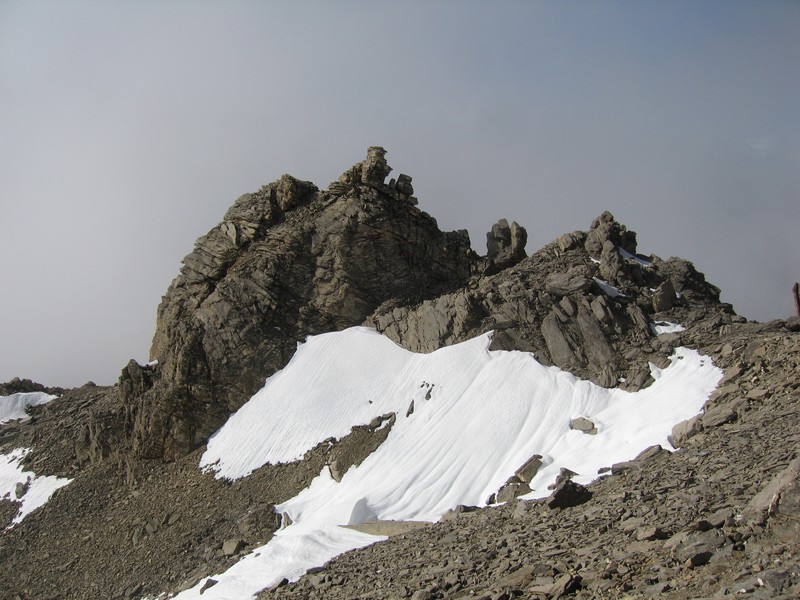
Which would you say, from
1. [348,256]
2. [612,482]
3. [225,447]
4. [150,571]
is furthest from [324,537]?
[348,256]

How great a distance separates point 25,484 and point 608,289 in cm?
3140

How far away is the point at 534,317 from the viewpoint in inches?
1334

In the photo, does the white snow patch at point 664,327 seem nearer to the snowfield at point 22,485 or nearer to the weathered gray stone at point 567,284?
the weathered gray stone at point 567,284

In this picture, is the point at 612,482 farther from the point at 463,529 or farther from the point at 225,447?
the point at 225,447

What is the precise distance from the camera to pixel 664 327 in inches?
1283

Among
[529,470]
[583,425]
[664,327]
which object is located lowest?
[529,470]

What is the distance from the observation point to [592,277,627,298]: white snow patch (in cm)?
3447

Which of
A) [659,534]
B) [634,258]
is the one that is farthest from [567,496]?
[634,258]

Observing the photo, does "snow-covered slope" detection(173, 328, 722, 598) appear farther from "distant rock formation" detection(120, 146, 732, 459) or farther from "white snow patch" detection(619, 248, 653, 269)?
"white snow patch" detection(619, 248, 653, 269)

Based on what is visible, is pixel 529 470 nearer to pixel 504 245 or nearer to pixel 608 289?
pixel 608 289

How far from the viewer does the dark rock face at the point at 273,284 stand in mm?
37375

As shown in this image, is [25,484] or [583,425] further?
[25,484]

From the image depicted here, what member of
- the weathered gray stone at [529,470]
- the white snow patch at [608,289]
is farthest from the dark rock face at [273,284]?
the weathered gray stone at [529,470]

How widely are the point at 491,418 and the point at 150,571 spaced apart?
1474 cm
